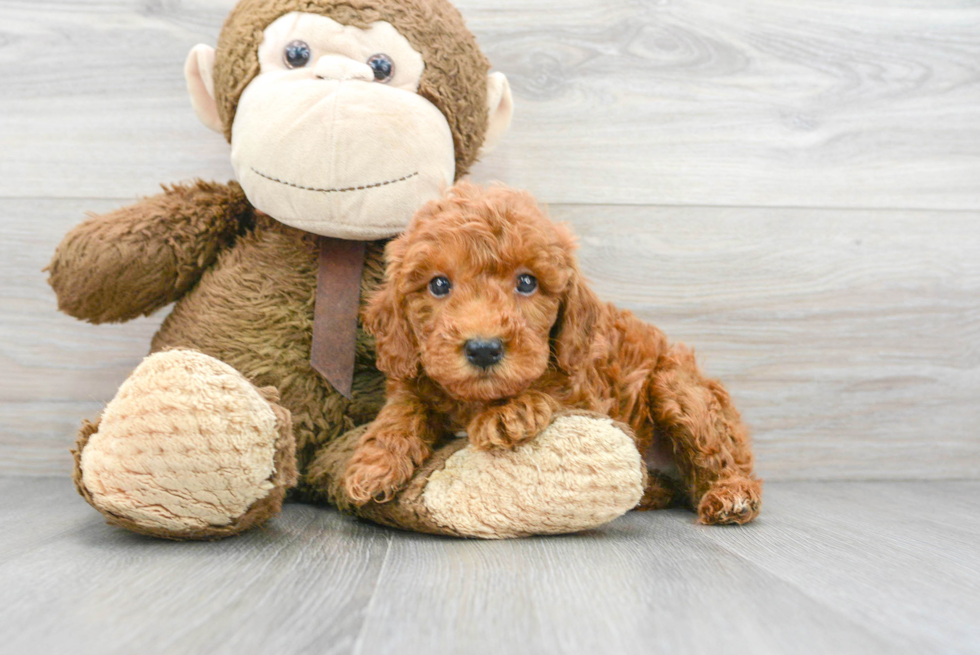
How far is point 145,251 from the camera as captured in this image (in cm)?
130

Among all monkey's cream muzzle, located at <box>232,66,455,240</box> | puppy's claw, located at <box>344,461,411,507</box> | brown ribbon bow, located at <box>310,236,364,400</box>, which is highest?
monkey's cream muzzle, located at <box>232,66,455,240</box>

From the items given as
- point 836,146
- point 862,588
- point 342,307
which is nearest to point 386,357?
point 342,307

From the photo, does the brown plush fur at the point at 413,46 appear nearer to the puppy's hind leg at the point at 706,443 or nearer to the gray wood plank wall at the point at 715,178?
the gray wood plank wall at the point at 715,178

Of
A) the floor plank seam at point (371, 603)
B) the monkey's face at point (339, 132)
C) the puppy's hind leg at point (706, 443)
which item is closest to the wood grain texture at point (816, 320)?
the puppy's hind leg at point (706, 443)

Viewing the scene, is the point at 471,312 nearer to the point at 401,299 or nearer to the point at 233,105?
the point at 401,299

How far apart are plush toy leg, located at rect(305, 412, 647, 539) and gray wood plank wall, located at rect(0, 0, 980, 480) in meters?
0.70

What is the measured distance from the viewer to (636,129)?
1.69 m

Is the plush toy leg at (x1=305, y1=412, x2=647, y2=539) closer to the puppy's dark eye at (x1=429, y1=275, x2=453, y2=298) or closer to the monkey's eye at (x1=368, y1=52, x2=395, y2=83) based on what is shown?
the puppy's dark eye at (x1=429, y1=275, x2=453, y2=298)

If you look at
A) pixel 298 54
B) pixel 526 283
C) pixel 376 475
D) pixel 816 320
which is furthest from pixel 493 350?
pixel 816 320

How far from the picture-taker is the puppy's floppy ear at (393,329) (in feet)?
3.54

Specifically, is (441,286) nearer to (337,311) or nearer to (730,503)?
(337,311)

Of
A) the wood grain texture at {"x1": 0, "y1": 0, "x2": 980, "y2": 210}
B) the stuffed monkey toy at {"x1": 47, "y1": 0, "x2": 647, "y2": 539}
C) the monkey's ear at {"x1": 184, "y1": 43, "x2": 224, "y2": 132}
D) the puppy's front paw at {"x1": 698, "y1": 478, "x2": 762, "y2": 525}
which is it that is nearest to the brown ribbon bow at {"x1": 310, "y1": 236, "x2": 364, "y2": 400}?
the stuffed monkey toy at {"x1": 47, "y1": 0, "x2": 647, "y2": 539}

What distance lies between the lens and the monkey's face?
1175 millimetres

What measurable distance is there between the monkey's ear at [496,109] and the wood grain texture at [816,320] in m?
0.28
